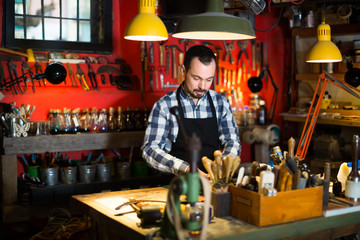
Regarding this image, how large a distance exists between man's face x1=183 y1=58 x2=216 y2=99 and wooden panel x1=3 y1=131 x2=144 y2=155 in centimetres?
200

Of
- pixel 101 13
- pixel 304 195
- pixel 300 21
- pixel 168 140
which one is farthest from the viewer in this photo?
pixel 300 21

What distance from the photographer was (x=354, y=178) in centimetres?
262

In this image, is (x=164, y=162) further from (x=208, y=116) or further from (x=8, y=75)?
(x=8, y=75)

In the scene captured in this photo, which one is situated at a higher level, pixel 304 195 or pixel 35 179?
pixel 304 195

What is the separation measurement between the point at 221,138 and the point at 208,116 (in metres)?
0.23

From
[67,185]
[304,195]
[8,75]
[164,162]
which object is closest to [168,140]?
[164,162]

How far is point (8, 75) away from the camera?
4.90m

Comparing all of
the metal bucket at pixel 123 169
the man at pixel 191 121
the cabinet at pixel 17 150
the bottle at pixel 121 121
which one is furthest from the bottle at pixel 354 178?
the bottle at pixel 121 121

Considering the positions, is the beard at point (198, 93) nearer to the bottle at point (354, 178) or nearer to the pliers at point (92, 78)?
the bottle at point (354, 178)

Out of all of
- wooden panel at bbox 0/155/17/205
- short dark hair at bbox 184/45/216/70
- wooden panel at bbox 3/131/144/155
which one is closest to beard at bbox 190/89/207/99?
short dark hair at bbox 184/45/216/70

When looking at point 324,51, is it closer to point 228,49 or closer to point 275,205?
point 275,205

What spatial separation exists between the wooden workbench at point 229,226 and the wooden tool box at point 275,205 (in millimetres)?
34

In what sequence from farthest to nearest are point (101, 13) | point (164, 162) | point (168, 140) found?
point (101, 13) → point (168, 140) → point (164, 162)

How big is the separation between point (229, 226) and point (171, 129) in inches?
54.9
